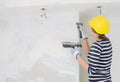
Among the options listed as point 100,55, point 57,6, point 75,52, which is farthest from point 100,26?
point 57,6

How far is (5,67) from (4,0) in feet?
2.83

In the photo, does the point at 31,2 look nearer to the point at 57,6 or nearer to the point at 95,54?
the point at 57,6

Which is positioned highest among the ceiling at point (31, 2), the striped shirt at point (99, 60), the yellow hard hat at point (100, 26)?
the ceiling at point (31, 2)

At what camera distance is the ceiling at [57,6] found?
2633 mm

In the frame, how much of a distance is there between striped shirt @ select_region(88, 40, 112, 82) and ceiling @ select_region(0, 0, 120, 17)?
0.56 m

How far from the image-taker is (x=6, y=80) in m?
3.10

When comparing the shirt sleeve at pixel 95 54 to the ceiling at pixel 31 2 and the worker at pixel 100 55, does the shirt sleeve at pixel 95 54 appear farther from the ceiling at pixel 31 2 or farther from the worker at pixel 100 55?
the ceiling at pixel 31 2

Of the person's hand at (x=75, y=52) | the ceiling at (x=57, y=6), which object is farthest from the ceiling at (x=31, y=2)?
the person's hand at (x=75, y=52)

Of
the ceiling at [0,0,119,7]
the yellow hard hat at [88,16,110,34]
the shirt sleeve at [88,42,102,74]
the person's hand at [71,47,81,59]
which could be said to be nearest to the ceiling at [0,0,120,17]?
the ceiling at [0,0,119,7]

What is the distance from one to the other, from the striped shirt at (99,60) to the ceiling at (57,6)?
0.56m

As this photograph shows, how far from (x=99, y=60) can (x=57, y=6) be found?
83 cm

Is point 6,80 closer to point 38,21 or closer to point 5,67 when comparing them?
point 5,67

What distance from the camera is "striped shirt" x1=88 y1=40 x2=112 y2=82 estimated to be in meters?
2.23

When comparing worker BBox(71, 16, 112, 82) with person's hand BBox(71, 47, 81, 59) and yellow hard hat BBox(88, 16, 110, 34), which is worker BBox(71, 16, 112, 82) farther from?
person's hand BBox(71, 47, 81, 59)
